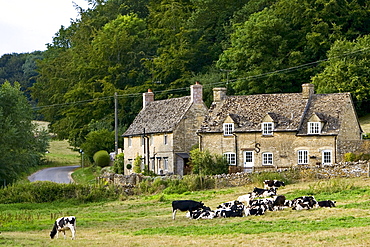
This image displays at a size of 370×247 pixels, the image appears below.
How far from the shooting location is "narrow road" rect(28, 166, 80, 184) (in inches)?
3088

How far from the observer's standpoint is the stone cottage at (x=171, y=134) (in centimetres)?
7044

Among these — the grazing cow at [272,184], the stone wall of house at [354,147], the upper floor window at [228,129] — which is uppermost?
the upper floor window at [228,129]

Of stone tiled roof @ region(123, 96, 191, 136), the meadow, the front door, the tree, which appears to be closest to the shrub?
stone tiled roof @ region(123, 96, 191, 136)

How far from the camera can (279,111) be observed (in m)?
64.5

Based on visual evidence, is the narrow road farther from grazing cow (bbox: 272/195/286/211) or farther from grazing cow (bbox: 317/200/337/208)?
grazing cow (bbox: 317/200/337/208)

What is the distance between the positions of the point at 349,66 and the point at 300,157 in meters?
18.9

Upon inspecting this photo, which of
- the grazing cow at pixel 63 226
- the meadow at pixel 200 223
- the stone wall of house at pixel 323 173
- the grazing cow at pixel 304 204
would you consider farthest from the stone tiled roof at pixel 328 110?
the grazing cow at pixel 63 226

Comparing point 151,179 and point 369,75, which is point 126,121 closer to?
point 369,75

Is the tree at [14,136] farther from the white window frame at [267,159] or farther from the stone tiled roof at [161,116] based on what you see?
the white window frame at [267,159]

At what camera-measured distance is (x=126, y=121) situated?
102 meters

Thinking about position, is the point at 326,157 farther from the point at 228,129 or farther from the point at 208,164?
the point at 208,164

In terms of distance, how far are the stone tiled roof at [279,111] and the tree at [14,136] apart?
617 inches

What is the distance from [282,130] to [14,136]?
22.7m

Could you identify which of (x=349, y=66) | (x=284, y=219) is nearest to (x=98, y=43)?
(x=349, y=66)
